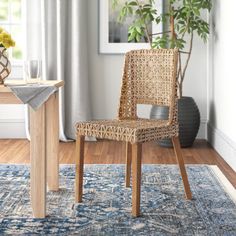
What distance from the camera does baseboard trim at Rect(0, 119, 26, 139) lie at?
5.53 metres

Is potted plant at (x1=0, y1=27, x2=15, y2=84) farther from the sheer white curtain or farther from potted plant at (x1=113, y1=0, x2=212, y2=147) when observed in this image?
the sheer white curtain

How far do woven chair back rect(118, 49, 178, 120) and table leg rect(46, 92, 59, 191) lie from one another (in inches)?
15.4

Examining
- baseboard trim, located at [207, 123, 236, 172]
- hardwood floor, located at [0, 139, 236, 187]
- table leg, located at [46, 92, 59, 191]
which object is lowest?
hardwood floor, located at [0, 139, 236, 187]

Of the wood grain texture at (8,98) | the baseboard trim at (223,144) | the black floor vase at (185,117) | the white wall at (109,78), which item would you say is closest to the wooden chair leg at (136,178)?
the wood grain texture at (8,98)

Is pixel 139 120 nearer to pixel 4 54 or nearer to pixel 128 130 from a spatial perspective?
pixel 128 130

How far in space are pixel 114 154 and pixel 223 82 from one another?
3.70ft

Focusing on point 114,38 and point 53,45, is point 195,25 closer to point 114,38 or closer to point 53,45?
point 114,38

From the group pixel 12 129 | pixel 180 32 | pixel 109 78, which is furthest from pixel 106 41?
pixel 12 129

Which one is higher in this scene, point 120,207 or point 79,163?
point 79,163

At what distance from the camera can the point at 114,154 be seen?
4.63m

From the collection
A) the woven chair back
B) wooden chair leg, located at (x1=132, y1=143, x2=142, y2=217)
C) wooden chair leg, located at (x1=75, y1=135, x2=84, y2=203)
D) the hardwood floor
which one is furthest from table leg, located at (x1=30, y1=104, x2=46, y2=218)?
the hardwood floor

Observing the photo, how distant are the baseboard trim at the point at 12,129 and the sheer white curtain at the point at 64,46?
0.48 meters

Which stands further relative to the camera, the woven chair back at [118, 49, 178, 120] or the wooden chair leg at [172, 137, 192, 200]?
the woven chair back at [118, 49, 178, 120]

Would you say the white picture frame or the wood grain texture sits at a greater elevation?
the white picture frame
